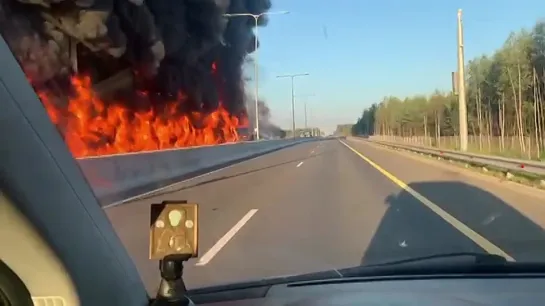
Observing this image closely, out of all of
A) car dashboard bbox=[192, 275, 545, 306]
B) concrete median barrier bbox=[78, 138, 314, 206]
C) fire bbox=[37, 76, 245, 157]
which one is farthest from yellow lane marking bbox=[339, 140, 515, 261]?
fire bbox=[37, 76, 245, 157]

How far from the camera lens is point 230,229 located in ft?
32.3

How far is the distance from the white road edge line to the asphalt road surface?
0.03 ft

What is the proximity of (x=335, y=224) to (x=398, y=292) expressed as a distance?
6978 mm

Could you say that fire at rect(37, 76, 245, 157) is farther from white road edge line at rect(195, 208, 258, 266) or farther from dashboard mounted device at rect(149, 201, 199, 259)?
dashboard mounted device at rect(149, 201, 199, 259)

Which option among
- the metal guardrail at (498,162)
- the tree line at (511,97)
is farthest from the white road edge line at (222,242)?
the tree line at (511,97)

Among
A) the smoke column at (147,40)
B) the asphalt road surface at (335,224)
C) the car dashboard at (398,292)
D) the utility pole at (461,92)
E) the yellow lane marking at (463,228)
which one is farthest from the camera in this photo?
the utility pole at (461,92)

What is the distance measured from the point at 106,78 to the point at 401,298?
30361 millimetres

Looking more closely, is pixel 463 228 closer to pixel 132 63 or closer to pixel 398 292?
pixel 398 292

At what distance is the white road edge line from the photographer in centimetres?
720

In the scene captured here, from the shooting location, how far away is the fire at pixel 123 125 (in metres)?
26.3

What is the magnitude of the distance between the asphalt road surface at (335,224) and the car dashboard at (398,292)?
862mm

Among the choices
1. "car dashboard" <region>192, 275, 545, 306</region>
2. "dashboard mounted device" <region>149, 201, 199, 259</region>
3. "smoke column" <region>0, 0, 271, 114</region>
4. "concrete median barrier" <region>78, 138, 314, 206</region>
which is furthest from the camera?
"smoke column" <region>0, 0, 271, 114</region>

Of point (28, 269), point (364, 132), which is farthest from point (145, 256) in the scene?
point (364, 132)

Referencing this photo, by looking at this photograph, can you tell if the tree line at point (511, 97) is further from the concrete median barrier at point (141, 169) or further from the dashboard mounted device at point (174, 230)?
the dashboard mounted device at point (174, 230)
